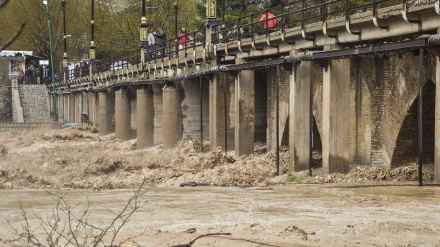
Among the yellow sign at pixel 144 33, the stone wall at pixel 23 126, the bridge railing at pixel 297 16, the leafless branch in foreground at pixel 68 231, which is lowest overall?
the leafless branch in foreground at pixel 68 231

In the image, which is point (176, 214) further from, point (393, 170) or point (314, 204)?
point (393, 170)

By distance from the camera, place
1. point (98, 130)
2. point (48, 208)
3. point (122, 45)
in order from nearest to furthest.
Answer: point (48, 208)
point (98, 130)
point (122, 45)

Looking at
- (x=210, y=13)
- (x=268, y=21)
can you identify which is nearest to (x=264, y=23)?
(x=268, y=21)

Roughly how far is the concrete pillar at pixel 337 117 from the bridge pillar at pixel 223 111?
8.07 meters

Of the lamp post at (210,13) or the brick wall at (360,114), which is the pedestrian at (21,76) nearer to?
the lamp post at (210,13)

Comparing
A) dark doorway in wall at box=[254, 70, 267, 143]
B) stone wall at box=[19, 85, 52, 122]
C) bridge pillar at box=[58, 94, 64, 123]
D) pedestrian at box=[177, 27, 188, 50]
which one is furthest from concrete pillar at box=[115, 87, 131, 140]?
stone wall at box=[19, 85, 52, 122]

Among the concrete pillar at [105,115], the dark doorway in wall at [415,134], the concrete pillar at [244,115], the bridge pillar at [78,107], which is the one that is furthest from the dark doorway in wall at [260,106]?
the bridge pillar at [78,107]

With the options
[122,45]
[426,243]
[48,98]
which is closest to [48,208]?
[426,243]

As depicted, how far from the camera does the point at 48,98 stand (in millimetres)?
68375

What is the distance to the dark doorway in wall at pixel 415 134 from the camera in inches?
663

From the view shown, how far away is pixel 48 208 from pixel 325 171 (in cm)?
747

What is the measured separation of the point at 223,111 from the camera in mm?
26781

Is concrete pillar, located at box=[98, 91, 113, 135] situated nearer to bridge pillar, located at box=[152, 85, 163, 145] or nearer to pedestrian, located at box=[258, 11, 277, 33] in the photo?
→ bridge pillar, located at box=[152, 85, 163, 145]

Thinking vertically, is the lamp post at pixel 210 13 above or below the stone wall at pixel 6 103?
above
